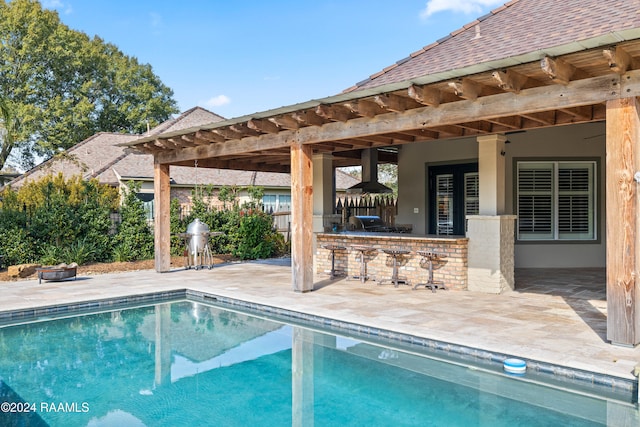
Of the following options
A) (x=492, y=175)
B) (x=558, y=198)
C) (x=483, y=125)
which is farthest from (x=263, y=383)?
(x=558, y=198)

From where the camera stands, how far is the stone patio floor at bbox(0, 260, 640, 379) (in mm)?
4992

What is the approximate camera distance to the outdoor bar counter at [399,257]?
8.61 meters

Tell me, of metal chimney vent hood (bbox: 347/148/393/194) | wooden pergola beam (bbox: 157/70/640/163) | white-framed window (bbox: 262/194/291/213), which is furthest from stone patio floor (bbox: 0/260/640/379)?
white-framed window (bbox: 262/194/291/213)

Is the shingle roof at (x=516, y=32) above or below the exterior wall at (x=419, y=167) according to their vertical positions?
above

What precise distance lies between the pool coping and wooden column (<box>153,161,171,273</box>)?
2.60 meters

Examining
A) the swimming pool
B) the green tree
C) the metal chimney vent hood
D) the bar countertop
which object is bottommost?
the swimming pool

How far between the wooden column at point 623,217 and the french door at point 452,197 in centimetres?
611

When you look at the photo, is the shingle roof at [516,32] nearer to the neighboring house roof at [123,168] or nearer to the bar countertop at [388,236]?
the bar countertop at [388,236]

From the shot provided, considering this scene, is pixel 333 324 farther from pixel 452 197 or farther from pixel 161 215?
pixel 161 215

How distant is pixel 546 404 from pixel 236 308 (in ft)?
17.0

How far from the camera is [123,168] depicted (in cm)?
1820

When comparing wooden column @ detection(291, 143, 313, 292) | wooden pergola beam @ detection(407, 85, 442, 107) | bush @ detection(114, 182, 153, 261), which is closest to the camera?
wooden pergola beam @ detection(407, 85, 442, 107)

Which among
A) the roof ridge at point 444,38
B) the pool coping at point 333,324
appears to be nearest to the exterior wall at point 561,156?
the roof ridge at point 444,38

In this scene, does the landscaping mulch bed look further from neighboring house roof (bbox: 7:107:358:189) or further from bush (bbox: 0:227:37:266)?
neighboring house roof (bbox: 7:107:358:189)
